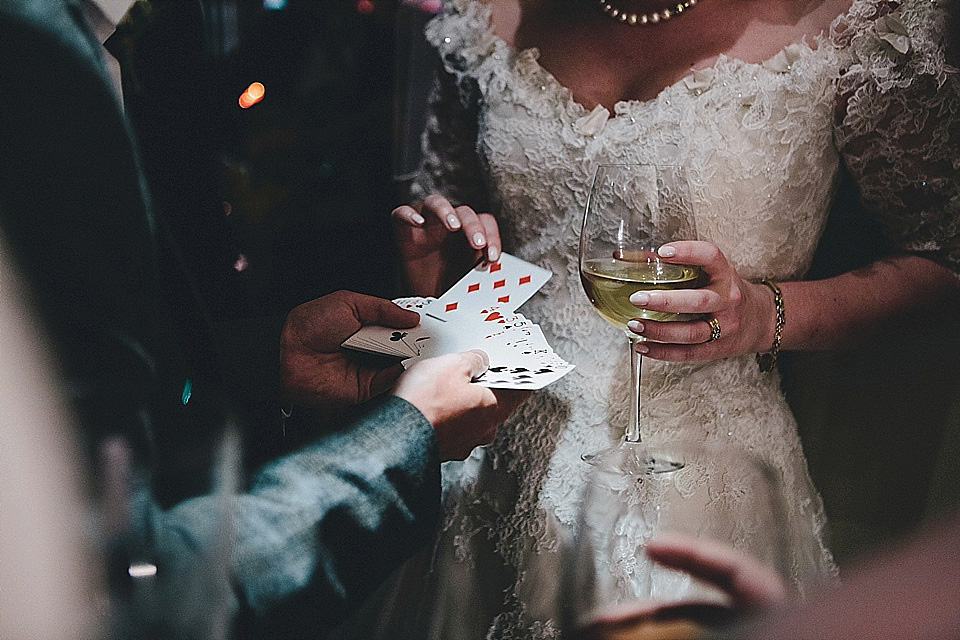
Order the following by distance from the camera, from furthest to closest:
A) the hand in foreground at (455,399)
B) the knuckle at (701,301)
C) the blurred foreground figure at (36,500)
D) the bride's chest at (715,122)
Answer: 1. the bride's chest at (715,122)
2. the knuckle at (701,301)
3. the hand in foreground at (455,399)
4. the blurred foreground figure at (36,500)

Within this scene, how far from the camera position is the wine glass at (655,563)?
363mm

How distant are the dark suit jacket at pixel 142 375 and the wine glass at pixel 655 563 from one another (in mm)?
123

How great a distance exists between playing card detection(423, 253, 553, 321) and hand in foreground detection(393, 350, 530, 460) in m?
0.06

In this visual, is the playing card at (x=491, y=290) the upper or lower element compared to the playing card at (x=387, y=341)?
upper

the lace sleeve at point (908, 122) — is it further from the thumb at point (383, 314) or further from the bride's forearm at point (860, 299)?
the thumb at point (383, 314)

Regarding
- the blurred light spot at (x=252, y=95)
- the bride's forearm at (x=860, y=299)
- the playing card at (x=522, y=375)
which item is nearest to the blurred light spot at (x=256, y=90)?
the blurred light spot at (x=252, y=95)

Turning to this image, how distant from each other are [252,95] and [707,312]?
39 centimetres

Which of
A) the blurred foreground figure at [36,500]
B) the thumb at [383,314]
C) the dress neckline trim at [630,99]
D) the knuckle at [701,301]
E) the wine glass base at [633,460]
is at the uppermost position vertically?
the dress neckline trim at [630,99]

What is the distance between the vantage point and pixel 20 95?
0.35 metres

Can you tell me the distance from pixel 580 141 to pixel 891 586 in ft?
1.68

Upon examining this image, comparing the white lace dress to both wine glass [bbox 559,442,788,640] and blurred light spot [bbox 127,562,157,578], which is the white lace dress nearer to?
wine glass [bbox 559,442,788,640]

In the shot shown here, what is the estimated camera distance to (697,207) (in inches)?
29.3

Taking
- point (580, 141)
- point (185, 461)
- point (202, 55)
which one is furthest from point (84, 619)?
point (580, 141)

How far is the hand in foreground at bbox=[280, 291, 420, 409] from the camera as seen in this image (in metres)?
0.55
